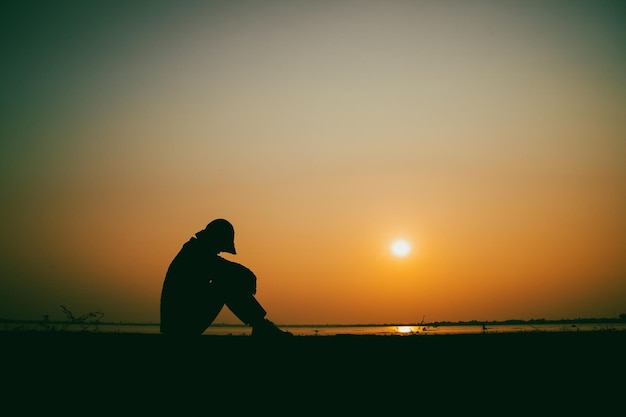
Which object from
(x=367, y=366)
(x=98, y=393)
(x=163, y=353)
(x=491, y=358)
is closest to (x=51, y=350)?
(x=163, y=353)

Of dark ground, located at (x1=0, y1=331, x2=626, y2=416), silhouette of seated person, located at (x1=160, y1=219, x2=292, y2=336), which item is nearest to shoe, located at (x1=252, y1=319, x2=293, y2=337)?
silhouette of seated person, located at (x1=160, y1=219, x2=292, y2=336)

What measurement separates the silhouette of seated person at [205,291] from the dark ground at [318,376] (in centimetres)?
38

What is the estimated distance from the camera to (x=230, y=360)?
424 cm

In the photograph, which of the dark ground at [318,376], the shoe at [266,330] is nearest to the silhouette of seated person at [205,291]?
the shoe at [266,330]

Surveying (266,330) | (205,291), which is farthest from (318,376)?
(205,291)

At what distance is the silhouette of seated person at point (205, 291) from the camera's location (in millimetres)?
5430

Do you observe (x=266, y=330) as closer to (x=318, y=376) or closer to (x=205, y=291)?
(x=205, y=291)

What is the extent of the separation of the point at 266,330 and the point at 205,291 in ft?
3.16

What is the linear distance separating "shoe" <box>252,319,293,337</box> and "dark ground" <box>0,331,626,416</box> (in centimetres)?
29

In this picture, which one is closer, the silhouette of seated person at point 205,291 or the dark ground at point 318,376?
the dark ground at point 318,376

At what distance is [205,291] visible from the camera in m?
5.54

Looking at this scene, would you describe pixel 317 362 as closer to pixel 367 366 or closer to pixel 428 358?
pixel 367 366

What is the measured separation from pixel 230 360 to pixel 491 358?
2733 mm

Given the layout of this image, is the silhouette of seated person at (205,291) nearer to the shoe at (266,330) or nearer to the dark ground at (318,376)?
the shoe at (266,330)
